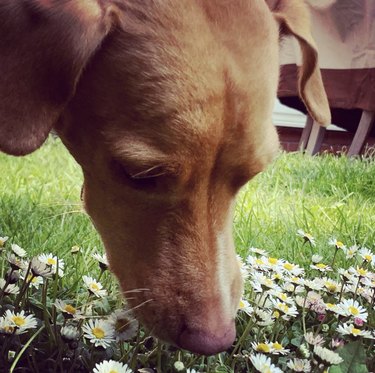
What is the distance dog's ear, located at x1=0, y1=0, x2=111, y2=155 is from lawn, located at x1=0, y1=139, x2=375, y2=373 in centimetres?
36

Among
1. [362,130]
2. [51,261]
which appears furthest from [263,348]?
[362,130]

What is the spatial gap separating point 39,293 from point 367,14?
4.53m

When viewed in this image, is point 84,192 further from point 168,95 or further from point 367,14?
point 367,14

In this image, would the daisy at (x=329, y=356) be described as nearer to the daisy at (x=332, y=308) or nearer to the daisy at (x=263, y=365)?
the daisy at (x=263, y=365)


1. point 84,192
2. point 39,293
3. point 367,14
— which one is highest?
point 84,192

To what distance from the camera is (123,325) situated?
60.4 inches

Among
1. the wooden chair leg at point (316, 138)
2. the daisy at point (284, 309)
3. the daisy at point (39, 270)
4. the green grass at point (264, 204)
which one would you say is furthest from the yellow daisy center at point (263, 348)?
the wooden chair leg at point (316, 138)

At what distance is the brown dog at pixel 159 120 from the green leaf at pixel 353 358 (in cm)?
27

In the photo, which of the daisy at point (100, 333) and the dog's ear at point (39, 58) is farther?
the dog's ear at point (39, 58)

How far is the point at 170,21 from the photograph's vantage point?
1669mm

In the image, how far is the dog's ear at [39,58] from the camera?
1.57m

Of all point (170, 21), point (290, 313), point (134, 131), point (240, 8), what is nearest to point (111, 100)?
point (134, 131)

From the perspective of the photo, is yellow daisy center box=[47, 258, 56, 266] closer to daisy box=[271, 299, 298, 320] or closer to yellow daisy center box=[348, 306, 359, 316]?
daisy box=[271, 299, 298, 320]

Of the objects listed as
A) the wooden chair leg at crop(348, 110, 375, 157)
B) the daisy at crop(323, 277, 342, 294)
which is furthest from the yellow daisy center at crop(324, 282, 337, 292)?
the wooden chair leg at crop(348, 110, 375, 157)
